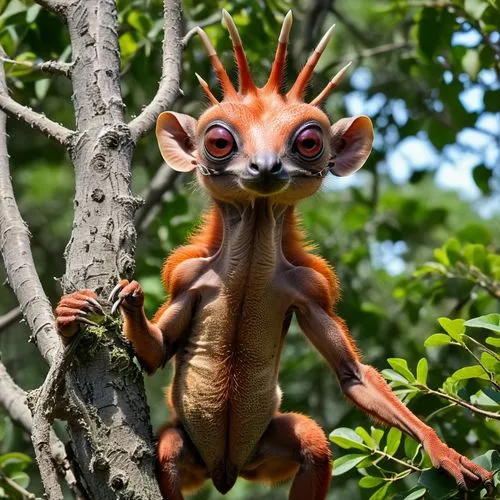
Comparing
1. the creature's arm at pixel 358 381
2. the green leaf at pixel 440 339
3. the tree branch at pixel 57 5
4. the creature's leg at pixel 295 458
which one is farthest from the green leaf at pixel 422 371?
the tree branch at pixel 57 5

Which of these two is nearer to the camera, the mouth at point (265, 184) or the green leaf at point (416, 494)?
the green leaf at point (416, 494)

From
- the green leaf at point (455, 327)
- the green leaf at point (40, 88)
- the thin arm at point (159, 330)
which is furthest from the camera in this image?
the green leaf at point (40, 88)

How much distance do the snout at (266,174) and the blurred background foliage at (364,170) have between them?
3.36 feet

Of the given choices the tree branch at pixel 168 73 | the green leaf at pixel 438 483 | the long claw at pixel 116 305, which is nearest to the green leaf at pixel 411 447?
the green leaf at pixel 438 483

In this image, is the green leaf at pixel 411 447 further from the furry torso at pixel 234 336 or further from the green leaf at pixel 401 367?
the furry torso at pixel 234 336

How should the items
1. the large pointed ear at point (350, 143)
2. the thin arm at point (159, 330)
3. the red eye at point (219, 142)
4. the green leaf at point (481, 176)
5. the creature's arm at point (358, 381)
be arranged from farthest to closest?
the green leaf at point (481, 176) < the large pointed ear at point (350, 143) < the red eye at point (219, 142) < the creature's arm at point (358, 381) < the thin arm at point (159, 330)

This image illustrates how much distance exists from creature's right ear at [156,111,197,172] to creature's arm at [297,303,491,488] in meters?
0.93

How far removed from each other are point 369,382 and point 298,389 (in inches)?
163

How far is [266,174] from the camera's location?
176 inches

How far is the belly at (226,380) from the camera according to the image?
502 cm

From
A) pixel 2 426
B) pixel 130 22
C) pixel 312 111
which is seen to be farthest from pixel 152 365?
pixel 130 22

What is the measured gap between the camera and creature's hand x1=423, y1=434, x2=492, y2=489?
4.21 meters

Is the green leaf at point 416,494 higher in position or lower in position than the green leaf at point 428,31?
lower

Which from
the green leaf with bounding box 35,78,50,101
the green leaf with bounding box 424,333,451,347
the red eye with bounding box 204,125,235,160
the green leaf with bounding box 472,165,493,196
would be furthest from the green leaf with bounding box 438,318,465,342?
the green leaf with bounding box 472,165,493,196
